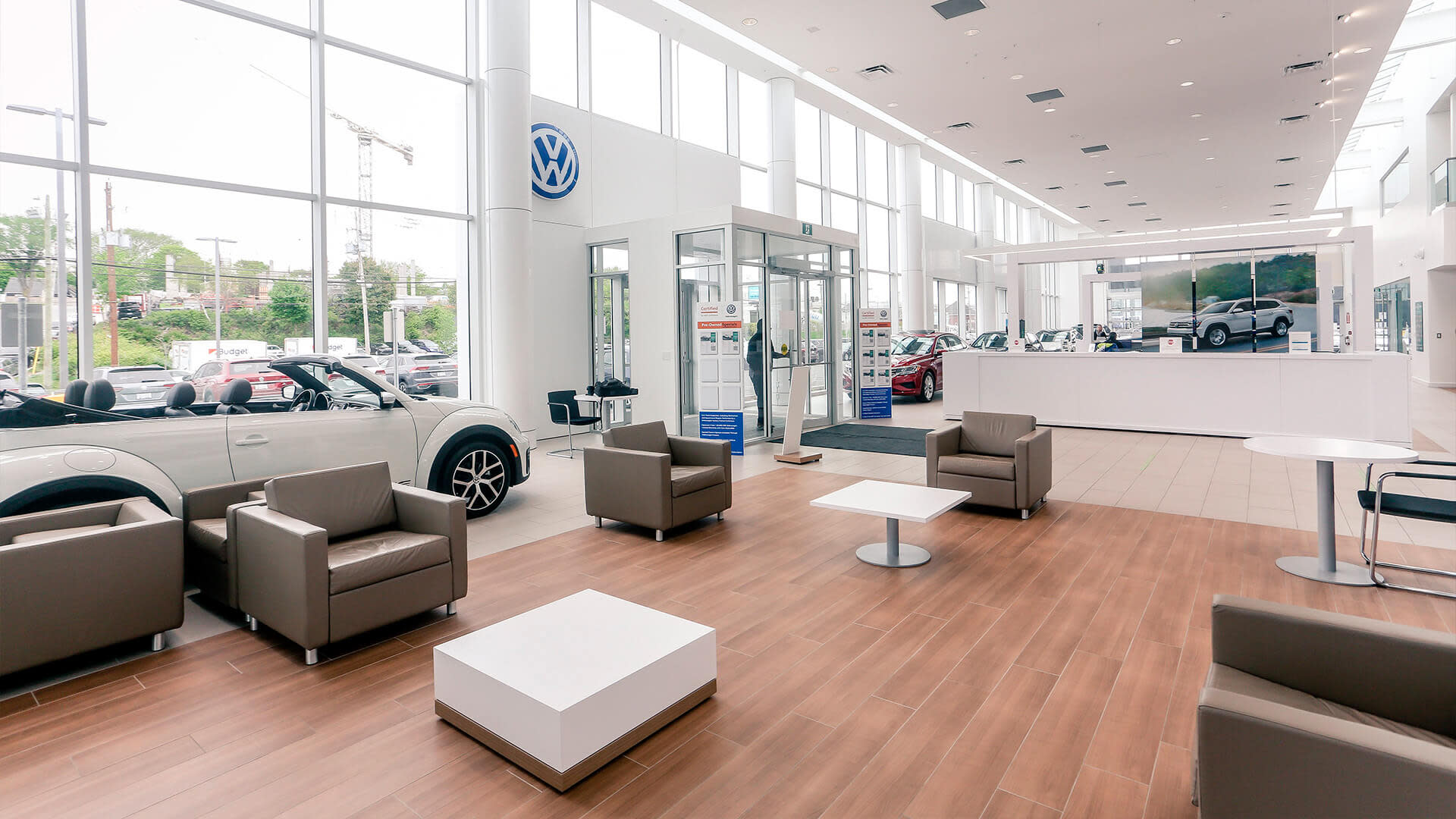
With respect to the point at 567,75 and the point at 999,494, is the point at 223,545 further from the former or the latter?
the point at 567,75

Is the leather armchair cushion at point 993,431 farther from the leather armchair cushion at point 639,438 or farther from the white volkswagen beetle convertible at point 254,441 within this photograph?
the white volkswagen beetle convertible at point 254,441

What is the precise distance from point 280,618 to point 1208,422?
985 cm

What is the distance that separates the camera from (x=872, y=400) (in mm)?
11375

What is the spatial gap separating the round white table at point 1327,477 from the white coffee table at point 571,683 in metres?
3.21

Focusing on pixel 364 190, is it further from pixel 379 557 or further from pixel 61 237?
pixel 379 557

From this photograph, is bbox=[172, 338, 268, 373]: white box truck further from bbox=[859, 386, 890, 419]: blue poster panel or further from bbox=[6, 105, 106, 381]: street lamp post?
bbox=[859, 386, 890, 419]: blue poster panel

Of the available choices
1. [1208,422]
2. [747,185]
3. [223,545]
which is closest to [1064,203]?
[747,185]

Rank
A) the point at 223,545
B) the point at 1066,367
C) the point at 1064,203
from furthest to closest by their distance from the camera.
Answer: the point at 1064,203 < the point at 1066,367 < the point at 223,545

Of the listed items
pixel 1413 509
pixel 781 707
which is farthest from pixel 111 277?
pixel 1413 509

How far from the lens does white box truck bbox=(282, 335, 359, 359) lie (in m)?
7.60

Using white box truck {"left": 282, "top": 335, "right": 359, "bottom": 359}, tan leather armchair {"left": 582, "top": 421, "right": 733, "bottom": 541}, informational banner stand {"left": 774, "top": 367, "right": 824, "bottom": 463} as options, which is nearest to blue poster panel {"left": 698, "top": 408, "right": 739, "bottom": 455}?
informational banner stand {"left": 774, "top": 367, "right": 824, "bottom": 463}

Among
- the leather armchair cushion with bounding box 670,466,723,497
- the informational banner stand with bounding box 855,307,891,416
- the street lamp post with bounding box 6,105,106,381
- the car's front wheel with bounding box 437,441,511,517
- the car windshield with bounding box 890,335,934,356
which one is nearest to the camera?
the leather armchair cushion with bounding box 670,466,723,497

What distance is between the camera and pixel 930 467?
5.66m

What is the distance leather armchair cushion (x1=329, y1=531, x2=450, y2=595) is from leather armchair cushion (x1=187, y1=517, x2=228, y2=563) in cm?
51
